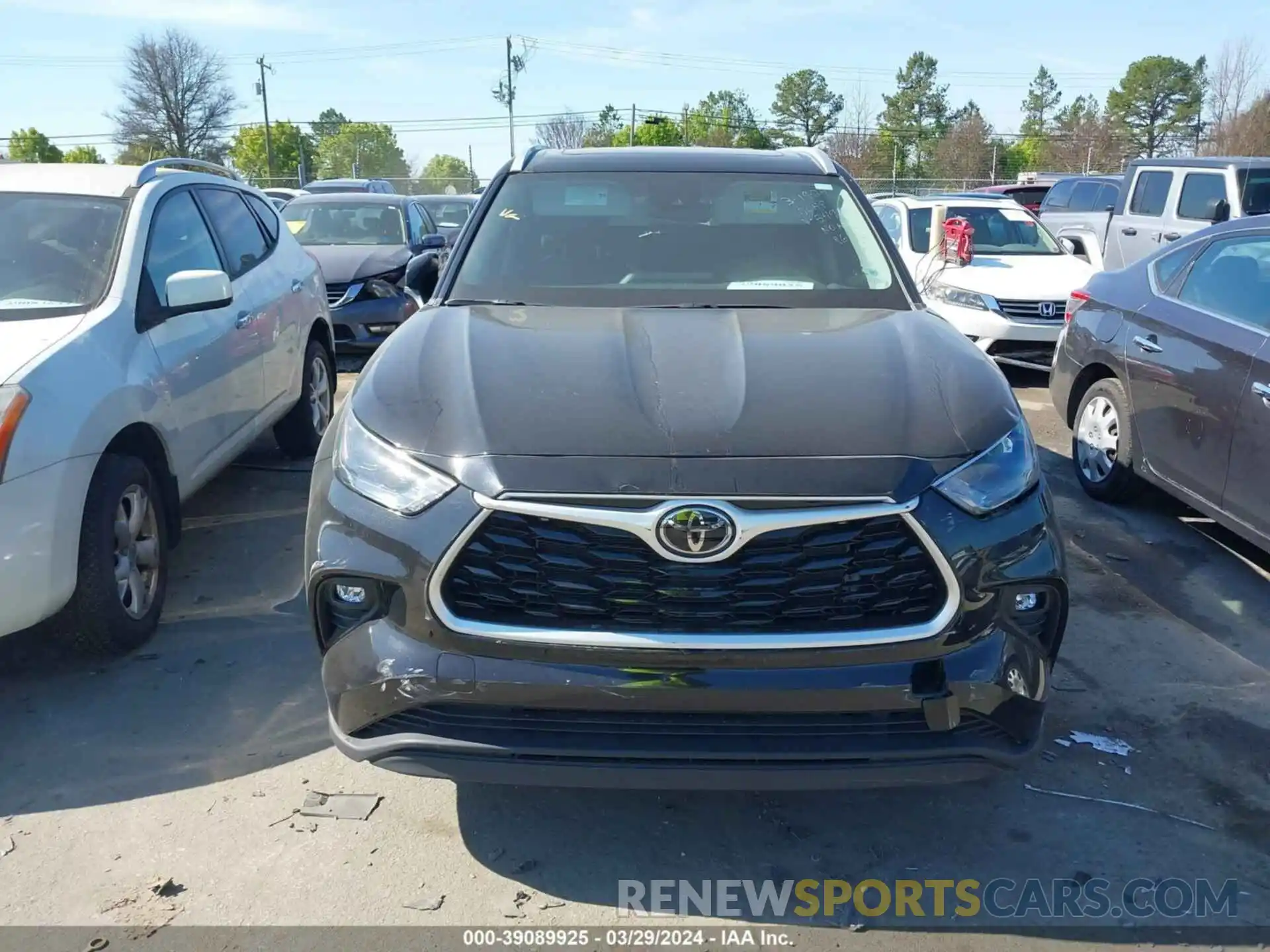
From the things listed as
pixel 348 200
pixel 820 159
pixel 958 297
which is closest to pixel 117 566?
pixel 820 159

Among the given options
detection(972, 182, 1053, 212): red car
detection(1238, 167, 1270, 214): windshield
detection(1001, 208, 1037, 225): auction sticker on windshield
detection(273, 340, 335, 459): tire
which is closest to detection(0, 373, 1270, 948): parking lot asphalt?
detection(273, 340, 335, 459): tire

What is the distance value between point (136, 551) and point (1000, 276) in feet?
25.1

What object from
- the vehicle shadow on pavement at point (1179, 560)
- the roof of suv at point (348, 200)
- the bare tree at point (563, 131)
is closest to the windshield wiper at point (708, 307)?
the vehicle shadow on pavement at point (1179, 560)

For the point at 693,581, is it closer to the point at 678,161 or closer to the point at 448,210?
the point at 678,161

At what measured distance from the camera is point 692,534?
2.33 metres

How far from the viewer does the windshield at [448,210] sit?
62.5ft

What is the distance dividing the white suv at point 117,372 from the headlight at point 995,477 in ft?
8.89

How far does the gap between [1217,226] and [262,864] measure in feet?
16.3

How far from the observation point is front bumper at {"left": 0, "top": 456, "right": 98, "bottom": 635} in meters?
3.19

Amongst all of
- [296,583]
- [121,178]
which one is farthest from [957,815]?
[121,178]

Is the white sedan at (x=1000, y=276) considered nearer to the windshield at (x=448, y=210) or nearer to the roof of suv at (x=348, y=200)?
the roof of suv at (x=348, y=200)

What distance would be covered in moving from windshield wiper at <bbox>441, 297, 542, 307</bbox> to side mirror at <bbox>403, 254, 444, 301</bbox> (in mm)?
525

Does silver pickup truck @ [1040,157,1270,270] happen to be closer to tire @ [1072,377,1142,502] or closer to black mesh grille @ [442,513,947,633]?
tire @ [1072,377,1142,502]

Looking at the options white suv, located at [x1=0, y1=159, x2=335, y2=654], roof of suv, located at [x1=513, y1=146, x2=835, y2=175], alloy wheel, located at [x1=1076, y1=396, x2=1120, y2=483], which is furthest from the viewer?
alloy wheel, located at [x1=1076, y1=396, x2=1120, y2=483]
